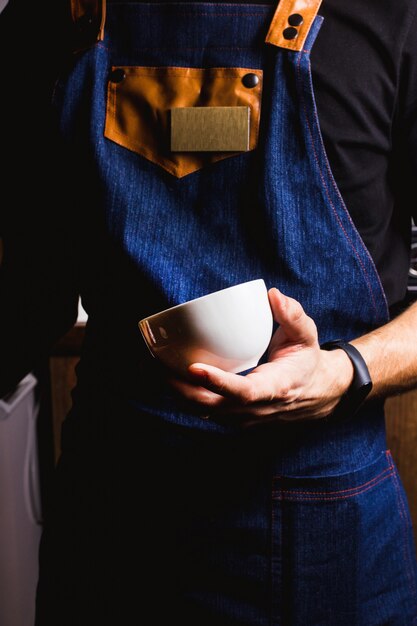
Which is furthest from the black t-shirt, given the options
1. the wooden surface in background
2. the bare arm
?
the wooden surface in background

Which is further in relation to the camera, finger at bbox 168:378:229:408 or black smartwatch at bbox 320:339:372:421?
black smartwatch at bbox 320:339:372:421

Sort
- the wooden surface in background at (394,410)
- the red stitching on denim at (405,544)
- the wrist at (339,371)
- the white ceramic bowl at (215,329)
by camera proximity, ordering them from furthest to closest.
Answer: the wooden surface in background at (394,410)
the red stitching on denim at (405,544)
the wrist at (339,371)
the white ceramic bowl at (215,329)

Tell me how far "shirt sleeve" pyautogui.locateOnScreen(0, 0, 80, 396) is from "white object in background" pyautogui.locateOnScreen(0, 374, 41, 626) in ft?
2.60

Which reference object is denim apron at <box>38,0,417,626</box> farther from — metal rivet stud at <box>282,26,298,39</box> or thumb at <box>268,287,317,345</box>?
thumb at <box>268,287,317,345</box>

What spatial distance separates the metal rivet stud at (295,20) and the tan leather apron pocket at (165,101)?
0.06 metres

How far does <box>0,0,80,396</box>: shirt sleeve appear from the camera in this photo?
79 centimetres

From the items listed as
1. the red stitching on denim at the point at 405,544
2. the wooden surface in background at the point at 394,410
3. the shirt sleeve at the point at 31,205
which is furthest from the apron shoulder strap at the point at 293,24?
the wooden surface in background at the point at 394,410

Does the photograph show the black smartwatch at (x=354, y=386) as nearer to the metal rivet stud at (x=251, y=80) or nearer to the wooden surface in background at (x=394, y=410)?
the metal rivet stud at (x=251, y=80)

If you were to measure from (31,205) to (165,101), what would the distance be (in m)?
0.25

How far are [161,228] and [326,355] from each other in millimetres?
224

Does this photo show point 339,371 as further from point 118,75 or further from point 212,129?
point 118,75

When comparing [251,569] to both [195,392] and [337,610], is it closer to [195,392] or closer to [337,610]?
[337,610]

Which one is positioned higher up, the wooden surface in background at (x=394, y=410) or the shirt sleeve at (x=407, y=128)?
the shirt sleeve at (x=407, y=128)

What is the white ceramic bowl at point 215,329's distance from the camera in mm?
484
